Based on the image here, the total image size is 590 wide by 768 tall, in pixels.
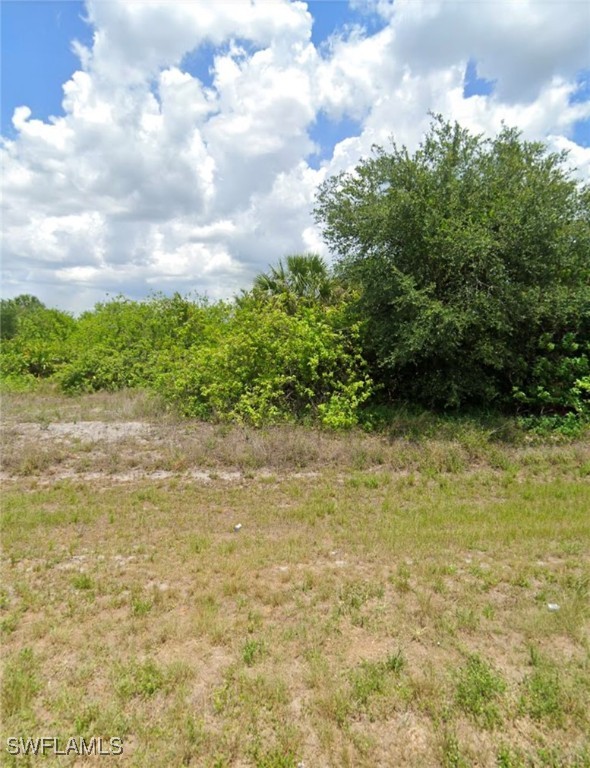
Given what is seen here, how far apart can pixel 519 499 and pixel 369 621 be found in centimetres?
338

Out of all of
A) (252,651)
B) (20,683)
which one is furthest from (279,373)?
(20,683)

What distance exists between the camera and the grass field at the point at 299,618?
6.35 ft

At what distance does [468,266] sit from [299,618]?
22.8ft

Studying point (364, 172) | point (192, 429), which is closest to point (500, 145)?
point (364, 172)

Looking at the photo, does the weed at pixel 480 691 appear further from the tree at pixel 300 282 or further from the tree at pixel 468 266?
the tree at pixel 300 282

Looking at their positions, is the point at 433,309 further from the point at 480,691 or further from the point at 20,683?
the point at 20,683

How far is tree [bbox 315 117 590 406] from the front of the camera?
290 inches

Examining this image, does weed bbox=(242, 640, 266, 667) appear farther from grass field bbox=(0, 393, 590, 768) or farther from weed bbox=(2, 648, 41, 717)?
weed bbox=(2, 648, 41, 717)

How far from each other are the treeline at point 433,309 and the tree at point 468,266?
0.03 metres

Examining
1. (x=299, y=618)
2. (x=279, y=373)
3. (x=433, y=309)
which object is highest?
(x=433, y=309)

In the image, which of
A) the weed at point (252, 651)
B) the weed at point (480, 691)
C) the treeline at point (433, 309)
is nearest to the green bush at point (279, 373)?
the treeline at point (433, 309)

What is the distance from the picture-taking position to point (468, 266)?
24.8ft

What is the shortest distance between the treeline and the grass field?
2740mm

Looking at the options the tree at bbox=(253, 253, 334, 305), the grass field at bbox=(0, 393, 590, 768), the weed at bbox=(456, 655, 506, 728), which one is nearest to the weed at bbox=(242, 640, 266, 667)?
the grass field at bbox=(0, 393, 590, 768)
